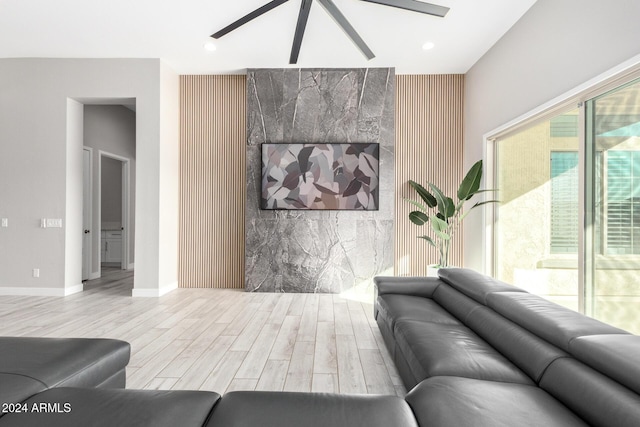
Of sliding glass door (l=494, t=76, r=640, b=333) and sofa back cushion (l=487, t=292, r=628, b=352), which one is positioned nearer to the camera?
sofa back cushion (l=487, t=292, r=628, b=352)

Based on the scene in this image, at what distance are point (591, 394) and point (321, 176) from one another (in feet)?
12.8

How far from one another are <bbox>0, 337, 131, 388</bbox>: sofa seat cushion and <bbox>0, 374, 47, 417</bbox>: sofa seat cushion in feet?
0.10

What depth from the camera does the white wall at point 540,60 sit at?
2275 millimetres

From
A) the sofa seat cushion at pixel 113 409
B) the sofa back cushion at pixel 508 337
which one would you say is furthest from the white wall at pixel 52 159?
the sofa back cushion at pixel 508 337

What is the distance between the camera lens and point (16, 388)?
124cm

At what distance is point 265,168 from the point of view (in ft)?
15.7

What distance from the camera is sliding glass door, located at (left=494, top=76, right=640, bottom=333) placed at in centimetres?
227

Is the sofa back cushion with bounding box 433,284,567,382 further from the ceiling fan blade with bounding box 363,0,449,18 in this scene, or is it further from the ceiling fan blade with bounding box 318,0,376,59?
the ceiling fan blade with bounding box 318,0,376,59

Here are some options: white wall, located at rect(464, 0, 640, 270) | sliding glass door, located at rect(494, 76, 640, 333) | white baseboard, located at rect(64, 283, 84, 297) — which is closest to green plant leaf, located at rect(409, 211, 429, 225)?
white wall, located at rect(464, 0, 640, 270)

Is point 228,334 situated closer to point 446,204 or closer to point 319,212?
point 319,212

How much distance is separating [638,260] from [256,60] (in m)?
4.49

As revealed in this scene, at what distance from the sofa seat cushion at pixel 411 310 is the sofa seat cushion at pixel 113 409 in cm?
152

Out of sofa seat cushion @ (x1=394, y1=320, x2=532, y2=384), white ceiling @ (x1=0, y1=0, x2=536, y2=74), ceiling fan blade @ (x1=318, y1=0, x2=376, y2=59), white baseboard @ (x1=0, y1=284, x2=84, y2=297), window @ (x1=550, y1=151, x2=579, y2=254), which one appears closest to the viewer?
sofa seat cushion @ (x1=394, y1=320, x2=532, y2=384)

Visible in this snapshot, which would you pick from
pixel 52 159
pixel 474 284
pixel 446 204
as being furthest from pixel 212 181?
pixel 474 284
